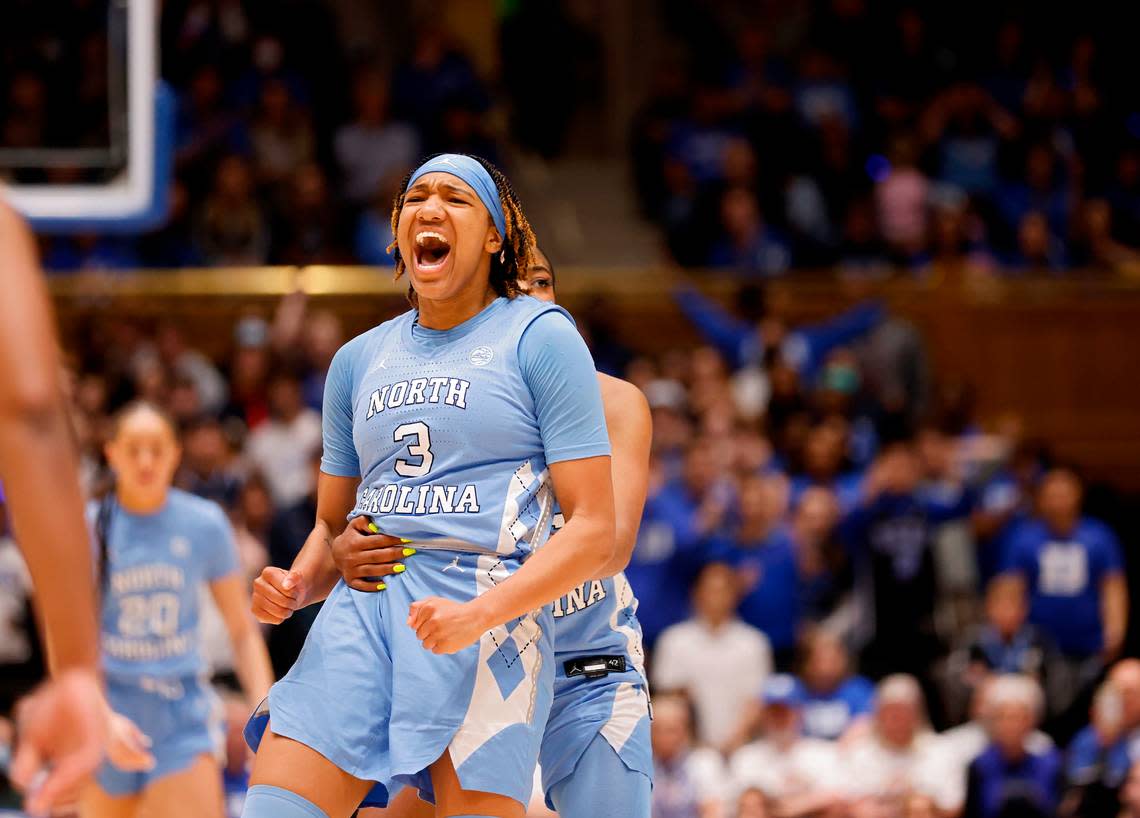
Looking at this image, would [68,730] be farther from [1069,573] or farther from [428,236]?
[1069,573]

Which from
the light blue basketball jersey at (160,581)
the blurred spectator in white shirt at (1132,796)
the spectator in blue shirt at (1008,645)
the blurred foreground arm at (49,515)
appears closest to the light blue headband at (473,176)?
the blurred foreground arm at (49,515)

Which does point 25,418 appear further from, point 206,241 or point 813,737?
point 206,241

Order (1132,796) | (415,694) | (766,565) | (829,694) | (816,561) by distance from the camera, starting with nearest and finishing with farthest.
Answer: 1. (415,694)
2. (1132,796)
3. (829,694)
4. (766,565)
5. (816,561)

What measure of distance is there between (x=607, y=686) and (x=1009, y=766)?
5.06m

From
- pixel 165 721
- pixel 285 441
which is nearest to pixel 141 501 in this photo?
pixel 165 721

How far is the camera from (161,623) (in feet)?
20.3

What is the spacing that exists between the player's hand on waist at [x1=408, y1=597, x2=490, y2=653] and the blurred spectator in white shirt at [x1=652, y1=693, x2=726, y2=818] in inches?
202

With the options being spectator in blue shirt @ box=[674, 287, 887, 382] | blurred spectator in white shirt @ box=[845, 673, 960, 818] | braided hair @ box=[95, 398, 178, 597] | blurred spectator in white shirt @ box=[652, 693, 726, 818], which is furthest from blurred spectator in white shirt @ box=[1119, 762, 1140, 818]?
braided hair @ box=[95, 398, 178, 597]

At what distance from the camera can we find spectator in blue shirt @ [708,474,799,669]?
9.88 metres

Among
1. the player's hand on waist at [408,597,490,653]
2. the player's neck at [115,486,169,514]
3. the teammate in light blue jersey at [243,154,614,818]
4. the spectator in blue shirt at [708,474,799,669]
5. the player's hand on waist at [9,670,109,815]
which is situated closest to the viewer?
the player's hand on waist at [9,670,109,815]

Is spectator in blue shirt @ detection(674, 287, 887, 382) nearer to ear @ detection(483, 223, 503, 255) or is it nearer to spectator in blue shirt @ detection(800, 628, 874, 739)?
spectator in blue shirt @ detection(800, 628, 874, 739)

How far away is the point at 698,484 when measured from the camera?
410 inches

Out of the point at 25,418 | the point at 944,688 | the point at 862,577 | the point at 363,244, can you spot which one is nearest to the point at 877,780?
the point at 944,688

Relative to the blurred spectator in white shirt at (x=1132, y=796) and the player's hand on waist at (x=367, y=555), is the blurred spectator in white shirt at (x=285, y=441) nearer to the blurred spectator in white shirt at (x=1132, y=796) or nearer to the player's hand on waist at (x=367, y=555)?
the blurred spectator in white shirt at (x=1132, y=796)
